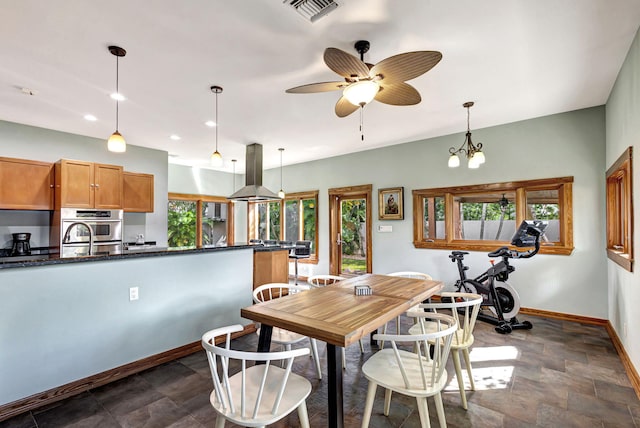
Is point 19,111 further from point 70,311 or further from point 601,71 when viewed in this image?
point 601,71

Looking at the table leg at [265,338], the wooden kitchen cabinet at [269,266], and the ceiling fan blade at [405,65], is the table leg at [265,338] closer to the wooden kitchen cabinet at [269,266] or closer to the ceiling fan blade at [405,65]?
the ceiling fan blade at [405,65]

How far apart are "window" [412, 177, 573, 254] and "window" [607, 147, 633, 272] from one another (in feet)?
1.38

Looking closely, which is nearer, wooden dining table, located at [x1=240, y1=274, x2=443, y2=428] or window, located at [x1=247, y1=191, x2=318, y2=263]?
wooden dining table, located at [x1=240, y1=274, x2=443, y2=428]

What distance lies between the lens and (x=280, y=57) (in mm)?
2555

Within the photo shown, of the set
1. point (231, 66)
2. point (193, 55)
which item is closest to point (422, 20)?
point (231, 66)

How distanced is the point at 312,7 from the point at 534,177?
3.79m

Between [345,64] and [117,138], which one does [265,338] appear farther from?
[117,138]

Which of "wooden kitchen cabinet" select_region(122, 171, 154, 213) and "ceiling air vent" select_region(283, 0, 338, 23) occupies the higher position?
"ceiling air vent" select_region(283, 0, 338, 23)

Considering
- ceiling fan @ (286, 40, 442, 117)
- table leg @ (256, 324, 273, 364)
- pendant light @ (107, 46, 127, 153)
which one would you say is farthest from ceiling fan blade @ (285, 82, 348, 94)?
table leg @ (256, 324, 273, 364)

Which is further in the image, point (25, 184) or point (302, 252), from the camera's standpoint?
point (302, 252)

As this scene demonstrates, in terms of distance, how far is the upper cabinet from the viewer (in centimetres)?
431

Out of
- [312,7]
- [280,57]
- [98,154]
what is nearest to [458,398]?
[312,7]

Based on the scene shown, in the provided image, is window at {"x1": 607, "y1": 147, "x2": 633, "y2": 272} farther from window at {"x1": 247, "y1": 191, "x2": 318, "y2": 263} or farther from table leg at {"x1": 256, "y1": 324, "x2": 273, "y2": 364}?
window at {"x1": 247, "y1": 191, "x2": 318, "y2": 263}

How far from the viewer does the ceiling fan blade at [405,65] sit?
187cm
